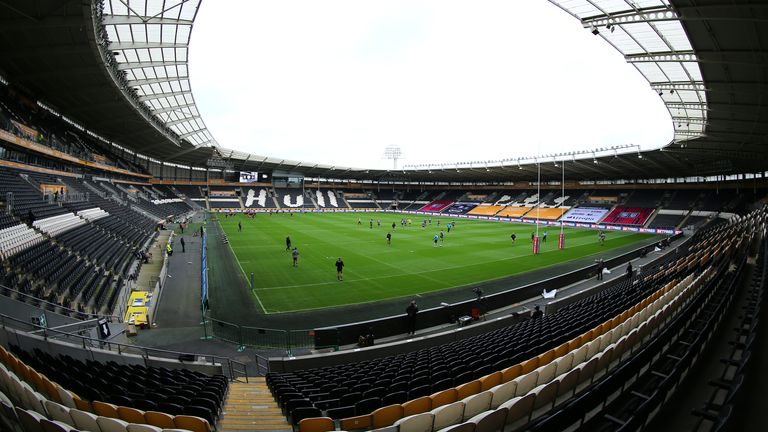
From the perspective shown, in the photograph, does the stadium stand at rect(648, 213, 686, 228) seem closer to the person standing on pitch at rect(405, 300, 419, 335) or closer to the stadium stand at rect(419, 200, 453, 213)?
the stadium stand at rect(419, 200, 453, 213)

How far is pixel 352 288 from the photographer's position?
782 inches

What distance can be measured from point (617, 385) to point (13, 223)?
2290cm

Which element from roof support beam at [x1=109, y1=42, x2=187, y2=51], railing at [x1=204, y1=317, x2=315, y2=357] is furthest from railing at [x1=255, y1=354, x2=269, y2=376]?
roof support beam at [x1=109, y1=42, x2=187, y2=51]

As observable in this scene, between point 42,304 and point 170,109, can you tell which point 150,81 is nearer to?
point 170,109

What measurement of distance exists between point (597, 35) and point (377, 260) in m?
18.7

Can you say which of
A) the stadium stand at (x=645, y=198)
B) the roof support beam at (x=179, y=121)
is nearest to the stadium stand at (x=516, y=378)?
the roof support beam at (x=179, y=121)

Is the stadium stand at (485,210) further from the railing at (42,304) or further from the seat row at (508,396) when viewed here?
the railing at (42,304)

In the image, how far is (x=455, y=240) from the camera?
36781mm

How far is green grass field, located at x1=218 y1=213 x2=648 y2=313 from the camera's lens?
1922 cm

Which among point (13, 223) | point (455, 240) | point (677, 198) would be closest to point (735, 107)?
point (455, 240)

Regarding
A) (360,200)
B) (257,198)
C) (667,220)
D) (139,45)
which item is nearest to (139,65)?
(139,45)

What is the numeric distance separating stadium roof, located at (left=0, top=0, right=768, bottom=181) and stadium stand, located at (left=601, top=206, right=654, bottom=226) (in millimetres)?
9427

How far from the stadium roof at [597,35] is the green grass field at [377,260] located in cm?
1252

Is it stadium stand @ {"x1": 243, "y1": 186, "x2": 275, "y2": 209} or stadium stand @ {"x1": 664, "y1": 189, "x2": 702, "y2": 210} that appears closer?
stadium stand @ {"x1": 664, "y1": 189, "x2": 702, "y2": 210}
